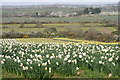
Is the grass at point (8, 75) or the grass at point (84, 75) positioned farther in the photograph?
the grass at point (8, 75)

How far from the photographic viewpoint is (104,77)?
26.5 feet

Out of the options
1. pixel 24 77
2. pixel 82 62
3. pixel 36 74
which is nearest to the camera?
pixel 36 74

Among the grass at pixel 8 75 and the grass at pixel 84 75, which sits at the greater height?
the grass at pixel 84 75

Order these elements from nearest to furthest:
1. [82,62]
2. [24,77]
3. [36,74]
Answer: [36,74] → [24,77] → [82,62]

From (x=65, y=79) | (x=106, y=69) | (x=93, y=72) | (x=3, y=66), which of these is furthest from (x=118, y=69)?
(x=3, y=66)

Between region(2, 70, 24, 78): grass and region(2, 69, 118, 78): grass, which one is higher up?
region(2, 69, 118, 78): grass

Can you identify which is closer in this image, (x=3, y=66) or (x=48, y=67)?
(x=48, y=67)

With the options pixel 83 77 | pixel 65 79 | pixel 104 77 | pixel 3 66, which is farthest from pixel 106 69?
pixel 3 66

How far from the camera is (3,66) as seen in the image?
904 cm

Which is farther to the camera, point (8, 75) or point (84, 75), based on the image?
point (8, 75)

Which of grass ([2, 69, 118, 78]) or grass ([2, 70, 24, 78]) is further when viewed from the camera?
grass ([2, 70, 24, 78])

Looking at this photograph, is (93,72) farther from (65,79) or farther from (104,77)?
(65,79)

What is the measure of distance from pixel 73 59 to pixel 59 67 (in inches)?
41.0

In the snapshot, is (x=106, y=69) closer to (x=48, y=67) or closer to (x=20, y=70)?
(x=48, y=67)
